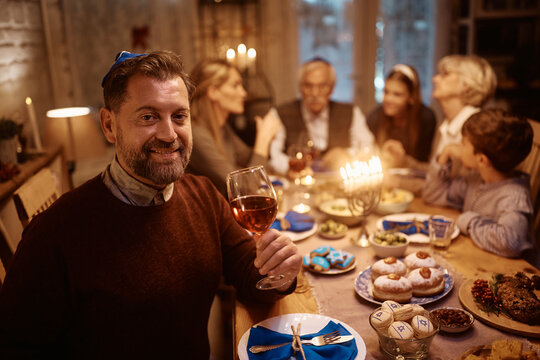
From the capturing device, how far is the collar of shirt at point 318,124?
344 cm

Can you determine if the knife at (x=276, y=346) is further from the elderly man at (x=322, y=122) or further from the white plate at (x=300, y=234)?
the elderly man at (x=322, y=122)

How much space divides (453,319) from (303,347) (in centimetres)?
38

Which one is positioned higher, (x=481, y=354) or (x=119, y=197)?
(x=119, y=197)

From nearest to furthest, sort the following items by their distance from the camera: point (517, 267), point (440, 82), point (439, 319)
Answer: point (439, 319) → point (517, 267) → point (440, 82)

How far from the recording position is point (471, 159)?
1.84m

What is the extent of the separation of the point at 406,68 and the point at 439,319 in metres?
2.31

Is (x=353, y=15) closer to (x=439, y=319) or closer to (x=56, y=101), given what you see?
(x=56, y=101)

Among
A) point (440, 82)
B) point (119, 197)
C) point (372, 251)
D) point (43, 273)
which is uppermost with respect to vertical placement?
point (440, 82)

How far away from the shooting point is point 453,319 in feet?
3.68

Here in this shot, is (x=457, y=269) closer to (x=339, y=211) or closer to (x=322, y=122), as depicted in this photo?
(x=339, y=211)

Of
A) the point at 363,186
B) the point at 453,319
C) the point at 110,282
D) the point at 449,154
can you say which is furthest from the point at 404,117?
the point at 110,282

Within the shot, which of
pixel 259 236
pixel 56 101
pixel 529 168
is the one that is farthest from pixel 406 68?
pixel 56 101

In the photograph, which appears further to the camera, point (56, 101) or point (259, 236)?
point (56, 101)

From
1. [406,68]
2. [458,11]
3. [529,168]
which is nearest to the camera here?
[529,168]
